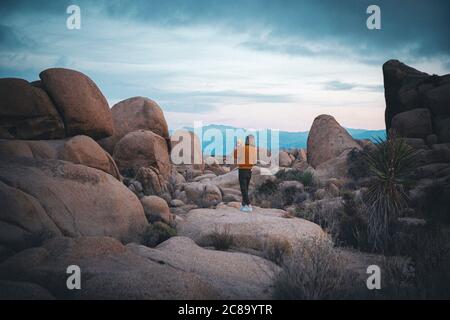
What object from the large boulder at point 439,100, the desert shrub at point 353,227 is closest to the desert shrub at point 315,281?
the desert shrub at point 353,227

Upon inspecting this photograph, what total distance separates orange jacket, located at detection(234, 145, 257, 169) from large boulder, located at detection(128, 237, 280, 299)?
16.2 feet

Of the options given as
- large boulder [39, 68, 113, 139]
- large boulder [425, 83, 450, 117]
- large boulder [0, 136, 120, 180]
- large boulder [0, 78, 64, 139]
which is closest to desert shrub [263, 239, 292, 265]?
large boulder [0, 136, 120, 180]

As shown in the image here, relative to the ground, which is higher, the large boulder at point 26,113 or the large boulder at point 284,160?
the large boulder at point 26,113

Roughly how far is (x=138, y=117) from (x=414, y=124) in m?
18.2

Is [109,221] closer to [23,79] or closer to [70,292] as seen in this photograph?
[70,292]

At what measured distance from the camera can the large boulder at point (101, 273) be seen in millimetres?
5934

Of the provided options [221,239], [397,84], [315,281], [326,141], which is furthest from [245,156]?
[397,84]

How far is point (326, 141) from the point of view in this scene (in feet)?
96.5

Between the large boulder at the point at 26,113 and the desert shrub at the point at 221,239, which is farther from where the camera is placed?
the large boulder at the point at 26,113

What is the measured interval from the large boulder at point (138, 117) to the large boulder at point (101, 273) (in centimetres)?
1528

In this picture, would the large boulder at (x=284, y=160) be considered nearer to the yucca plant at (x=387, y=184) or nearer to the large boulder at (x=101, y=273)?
the yucca plant at (x=387, y=184)

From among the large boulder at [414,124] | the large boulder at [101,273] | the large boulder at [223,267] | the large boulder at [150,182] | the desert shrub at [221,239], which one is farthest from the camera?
the large boulder at [414,124]

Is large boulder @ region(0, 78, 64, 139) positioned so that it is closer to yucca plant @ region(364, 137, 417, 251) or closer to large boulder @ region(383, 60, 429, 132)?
yucca plant @ region(364, 137, 417, 251)

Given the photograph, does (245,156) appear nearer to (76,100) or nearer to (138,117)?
(76,100)
